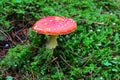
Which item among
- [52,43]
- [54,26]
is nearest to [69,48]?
[52,43]

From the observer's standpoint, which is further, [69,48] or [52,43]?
[69,48]

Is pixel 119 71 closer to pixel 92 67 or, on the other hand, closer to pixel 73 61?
pixel 92 67

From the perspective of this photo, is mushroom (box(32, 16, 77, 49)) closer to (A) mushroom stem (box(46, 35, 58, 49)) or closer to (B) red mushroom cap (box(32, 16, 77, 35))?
(B) red mushroom cap (box(32, 16, 77, 35))

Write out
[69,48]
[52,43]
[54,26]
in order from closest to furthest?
[54,26]
[52,43]
[69,48]

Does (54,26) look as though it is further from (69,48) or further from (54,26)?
(69,48)

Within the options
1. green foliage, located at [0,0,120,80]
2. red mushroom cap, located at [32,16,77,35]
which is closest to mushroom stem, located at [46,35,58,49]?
green foliage, located at [0,0,120,80]

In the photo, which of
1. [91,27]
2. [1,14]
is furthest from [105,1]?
[1,14]
